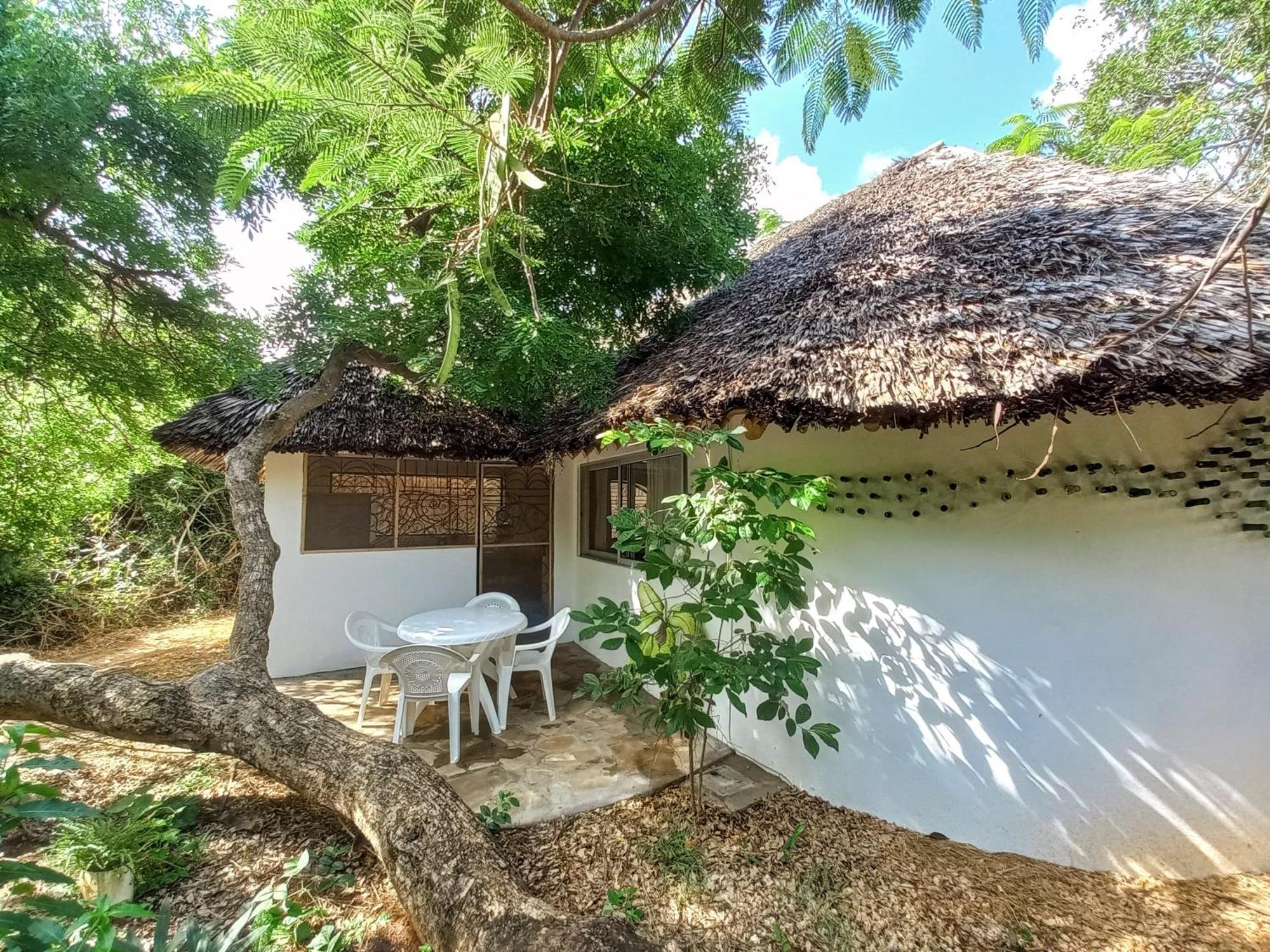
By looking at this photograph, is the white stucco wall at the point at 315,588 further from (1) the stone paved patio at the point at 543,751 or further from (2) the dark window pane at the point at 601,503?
(2) the dark window pane at the point at 601,503

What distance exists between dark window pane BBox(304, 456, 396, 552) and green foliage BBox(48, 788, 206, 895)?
3.00 metres

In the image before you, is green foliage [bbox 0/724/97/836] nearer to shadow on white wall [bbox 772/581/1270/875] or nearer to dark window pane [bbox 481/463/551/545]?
shadow on white wall [bbox 772/581/1270/875]

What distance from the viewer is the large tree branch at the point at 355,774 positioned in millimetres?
1848

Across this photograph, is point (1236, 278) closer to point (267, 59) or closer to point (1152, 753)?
point (1152, 753)

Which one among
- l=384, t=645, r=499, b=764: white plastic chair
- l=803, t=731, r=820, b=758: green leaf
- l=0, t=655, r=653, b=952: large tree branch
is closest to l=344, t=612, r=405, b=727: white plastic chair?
l=384, t=645, r=499, b=764: white plastic chair

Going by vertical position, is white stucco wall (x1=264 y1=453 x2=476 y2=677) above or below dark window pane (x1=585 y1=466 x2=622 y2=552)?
below

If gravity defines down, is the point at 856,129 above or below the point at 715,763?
above

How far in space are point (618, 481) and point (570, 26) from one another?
3.92 metres

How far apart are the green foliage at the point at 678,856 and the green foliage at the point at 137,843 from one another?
222 centimetres

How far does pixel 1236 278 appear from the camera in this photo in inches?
88.0

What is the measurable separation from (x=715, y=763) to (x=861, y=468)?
2.27 meters

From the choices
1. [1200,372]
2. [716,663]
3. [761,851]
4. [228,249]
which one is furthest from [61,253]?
[1200,372]

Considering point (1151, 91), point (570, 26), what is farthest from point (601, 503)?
point (1151, 91)

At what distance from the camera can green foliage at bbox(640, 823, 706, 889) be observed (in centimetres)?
235
